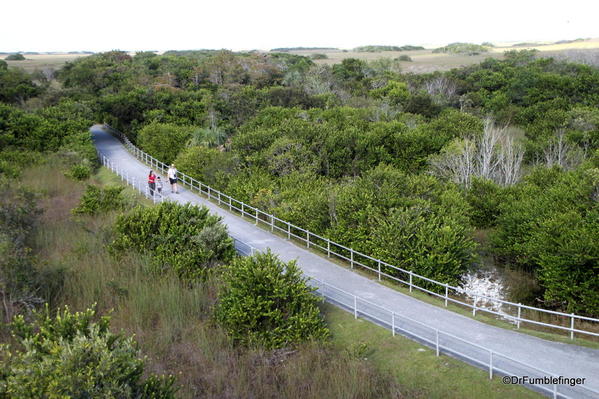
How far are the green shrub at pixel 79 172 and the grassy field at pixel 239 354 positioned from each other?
16676 mm

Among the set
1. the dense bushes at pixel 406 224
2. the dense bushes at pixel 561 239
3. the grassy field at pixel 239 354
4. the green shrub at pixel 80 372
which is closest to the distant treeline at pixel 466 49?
the dense bushes at pixel 406 224

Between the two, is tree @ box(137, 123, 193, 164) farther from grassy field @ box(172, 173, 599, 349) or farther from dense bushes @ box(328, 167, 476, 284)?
grassy field @ box(172, 173, 599, 349)

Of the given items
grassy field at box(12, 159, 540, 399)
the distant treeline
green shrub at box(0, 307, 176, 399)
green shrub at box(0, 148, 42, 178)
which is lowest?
grassy field at box(12, 159, 540, 399)

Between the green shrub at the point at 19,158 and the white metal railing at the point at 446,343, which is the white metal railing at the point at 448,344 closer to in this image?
the white metal railing at the point at 446,343

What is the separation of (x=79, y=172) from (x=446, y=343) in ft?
96.4

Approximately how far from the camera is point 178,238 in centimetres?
1892

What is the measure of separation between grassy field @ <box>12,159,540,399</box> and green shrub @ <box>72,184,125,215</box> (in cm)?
684

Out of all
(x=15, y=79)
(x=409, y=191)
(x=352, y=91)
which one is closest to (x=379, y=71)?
(x=352, y=91)

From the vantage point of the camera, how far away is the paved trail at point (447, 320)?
11.9m

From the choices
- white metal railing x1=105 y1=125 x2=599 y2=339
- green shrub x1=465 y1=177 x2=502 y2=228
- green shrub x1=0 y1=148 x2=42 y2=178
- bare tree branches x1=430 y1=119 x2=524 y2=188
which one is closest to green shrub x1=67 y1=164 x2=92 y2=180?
green shrub x1=0 y1=148 x2=42 y2=178

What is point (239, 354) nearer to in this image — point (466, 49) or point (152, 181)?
point (152, 181)

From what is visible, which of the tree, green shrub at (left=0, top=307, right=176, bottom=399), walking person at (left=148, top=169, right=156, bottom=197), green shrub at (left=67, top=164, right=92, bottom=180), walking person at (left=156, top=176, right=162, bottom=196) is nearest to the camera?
green shrub at (left=0, top=307, right=176, bottom=399)

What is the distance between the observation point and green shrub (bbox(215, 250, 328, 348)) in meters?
13.9

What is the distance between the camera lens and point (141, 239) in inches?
758
